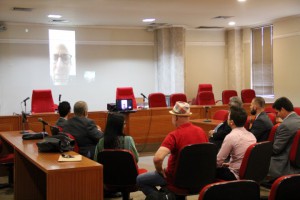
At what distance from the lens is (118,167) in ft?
12.4

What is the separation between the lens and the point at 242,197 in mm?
2291

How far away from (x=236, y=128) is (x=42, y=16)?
23.4ft

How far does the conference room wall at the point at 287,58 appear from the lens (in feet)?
34.9

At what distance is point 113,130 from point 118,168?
482 mm

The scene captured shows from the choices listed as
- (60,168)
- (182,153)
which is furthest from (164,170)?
(60,168)

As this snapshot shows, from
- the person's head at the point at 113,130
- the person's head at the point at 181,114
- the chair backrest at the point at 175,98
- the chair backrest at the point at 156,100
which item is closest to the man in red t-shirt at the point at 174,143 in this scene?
the person's head at the point at 181,114

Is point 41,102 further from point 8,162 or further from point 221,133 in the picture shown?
point 221,133

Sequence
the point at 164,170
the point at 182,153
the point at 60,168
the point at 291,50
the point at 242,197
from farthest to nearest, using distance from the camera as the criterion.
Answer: the point at 291,50 < the point at 164,170 < the point at 182,153 < the point at 60,168 < the point at 242,197

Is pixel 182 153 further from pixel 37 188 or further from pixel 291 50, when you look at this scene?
pixel 291 50

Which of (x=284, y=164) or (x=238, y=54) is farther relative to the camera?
(x=238, y=54)

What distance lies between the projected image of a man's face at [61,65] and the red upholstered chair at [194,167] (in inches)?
324

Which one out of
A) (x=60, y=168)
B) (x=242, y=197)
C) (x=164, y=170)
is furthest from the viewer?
(x=164, y=170)

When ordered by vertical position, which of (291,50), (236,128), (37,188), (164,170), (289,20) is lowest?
(37,188)

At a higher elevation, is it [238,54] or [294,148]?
[238,54]
